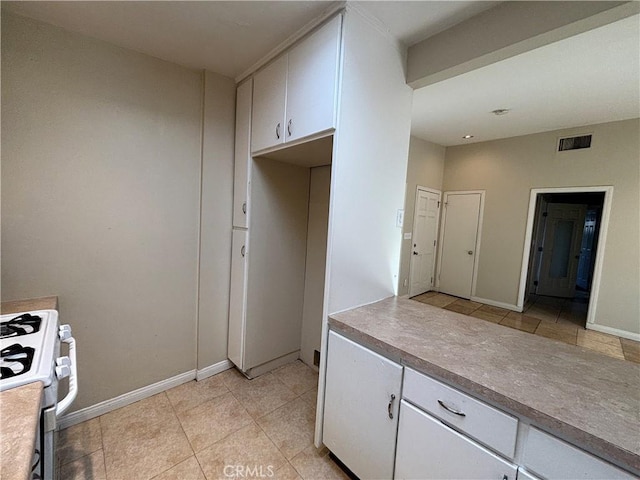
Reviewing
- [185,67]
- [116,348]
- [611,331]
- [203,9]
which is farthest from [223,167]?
[611,331]

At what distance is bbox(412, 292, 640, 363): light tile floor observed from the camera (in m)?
3.18

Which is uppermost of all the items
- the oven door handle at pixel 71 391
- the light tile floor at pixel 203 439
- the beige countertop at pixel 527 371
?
the beige countertop at pixel 527 371

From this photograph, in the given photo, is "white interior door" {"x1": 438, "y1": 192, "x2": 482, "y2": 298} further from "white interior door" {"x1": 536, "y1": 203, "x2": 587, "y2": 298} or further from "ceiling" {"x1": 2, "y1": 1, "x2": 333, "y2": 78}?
"ceiling" {"x1": 2, "y1": 1, "x2": 333, "y2": 78}

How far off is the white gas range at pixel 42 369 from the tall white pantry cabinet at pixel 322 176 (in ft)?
3.60

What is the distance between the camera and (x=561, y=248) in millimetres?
5477

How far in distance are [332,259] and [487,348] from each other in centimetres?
81

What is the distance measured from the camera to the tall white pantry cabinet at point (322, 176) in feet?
4.60

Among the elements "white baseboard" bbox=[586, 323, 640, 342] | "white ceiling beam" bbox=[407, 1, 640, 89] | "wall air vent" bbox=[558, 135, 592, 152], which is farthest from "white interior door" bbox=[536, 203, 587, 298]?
"white ceiling beam" bbox=[407, 1, 640, 89]

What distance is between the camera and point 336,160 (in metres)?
1.38

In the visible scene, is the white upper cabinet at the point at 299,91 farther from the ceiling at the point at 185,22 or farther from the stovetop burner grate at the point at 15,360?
the stovetop burner grate at the point at 15,360

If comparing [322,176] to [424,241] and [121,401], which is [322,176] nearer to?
[121,401]

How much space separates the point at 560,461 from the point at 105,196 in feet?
8.17

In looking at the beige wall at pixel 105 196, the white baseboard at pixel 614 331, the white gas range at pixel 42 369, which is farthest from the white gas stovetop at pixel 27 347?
the white baseboard at pixel 614 331

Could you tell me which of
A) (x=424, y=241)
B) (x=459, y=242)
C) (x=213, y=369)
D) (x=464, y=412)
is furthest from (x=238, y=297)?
(x=459, y=242)
